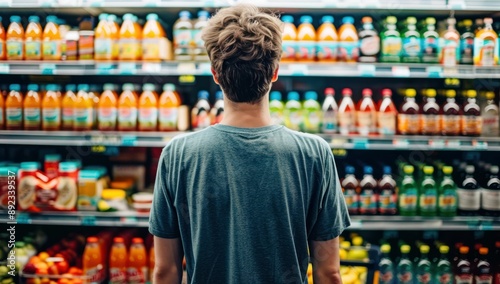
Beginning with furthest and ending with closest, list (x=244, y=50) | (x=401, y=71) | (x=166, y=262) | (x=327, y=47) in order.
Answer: (x=327, y=47), (x=401, y=71), (x=166, y=262), (x=244, y=50)

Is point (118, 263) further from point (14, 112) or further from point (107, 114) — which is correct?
point (14, 112)

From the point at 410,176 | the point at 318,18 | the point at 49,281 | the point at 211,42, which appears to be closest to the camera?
the point at 211,42

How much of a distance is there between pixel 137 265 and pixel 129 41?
1.34 meters

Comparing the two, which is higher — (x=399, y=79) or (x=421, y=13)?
(x=421, y=13)

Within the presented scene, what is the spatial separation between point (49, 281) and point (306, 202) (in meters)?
2.07

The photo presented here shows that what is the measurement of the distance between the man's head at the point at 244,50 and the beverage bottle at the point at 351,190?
69.5 inches

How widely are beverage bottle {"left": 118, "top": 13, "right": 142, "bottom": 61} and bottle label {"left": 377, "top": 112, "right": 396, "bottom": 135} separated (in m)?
1.52

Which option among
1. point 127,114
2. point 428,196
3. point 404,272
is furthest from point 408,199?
point 127,114

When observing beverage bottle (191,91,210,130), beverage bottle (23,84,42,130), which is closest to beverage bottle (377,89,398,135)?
beverage bottle (191,91,210,130)

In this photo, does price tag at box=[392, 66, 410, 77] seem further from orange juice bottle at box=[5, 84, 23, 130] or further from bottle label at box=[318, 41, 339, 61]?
orange juice bottle at box=[5, 84, 23, 130]

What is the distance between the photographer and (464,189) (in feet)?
9.21

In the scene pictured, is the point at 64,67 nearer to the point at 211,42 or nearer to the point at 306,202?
the point at 211,42

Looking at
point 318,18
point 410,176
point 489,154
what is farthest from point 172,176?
point 489,154

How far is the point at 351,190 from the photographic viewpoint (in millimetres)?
2785
